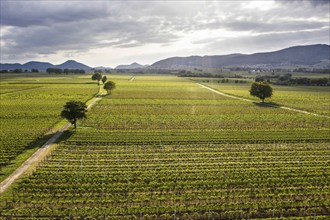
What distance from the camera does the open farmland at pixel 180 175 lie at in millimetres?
24344

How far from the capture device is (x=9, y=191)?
89.1 ft

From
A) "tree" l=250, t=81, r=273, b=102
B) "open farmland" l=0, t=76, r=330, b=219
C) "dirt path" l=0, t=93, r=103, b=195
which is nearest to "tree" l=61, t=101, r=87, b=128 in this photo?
"open farmland" l=0, t=76, r=330, b=219

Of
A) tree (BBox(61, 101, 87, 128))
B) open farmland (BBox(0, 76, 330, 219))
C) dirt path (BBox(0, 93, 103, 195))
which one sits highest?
tree (BBox(61, 101, 87, 128))

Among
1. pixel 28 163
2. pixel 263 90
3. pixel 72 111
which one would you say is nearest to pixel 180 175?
pixel 28 163

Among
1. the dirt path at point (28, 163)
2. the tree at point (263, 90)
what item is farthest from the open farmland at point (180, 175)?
the tree at point (263, 90)

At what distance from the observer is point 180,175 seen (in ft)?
102

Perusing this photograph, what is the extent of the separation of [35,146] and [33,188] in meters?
15.7

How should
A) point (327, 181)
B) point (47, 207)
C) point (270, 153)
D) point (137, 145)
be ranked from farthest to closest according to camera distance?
point (137, 145) < point (270, 153) < point (327, 181) < point (47, 207)

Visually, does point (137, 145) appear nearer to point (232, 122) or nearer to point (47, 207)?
point (47, 207)

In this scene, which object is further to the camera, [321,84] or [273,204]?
[321,84]

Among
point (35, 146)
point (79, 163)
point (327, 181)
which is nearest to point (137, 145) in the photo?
point (79, 163)

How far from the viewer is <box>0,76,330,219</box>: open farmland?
2434 cm

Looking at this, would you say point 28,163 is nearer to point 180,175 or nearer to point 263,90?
point 180,175

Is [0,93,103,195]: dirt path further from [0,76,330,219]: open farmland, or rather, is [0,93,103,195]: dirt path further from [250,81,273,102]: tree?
[250,81,273,102]: tree
